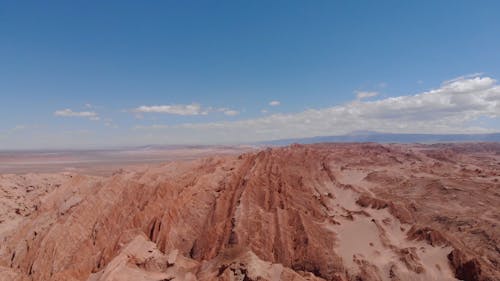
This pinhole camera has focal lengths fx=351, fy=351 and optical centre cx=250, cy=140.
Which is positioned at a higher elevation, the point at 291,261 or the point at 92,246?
the point at 92,246

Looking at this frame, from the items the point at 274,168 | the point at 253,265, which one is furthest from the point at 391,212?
the point at 253,265

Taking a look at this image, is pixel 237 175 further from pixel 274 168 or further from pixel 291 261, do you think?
pixel 291 261

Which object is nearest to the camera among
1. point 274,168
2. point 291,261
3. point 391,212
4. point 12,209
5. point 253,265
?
point 253,265

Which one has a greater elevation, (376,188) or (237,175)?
(237,175)

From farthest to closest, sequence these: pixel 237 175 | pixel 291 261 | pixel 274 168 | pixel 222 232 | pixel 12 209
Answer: pixel 274 168 < pixel 237 175 < pixel 12 209 < pixel 222 232 < pixel 291 261

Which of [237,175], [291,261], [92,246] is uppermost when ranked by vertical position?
[237,175]

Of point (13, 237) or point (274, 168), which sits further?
point (274, 168)

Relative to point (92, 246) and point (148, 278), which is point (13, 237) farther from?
point (148, 278)

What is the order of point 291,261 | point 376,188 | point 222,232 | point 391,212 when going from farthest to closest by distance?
point 376,188 < point 391,212 < point 222,232 < point 291,261

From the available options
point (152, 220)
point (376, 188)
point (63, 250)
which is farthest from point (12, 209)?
point (376, 188)
